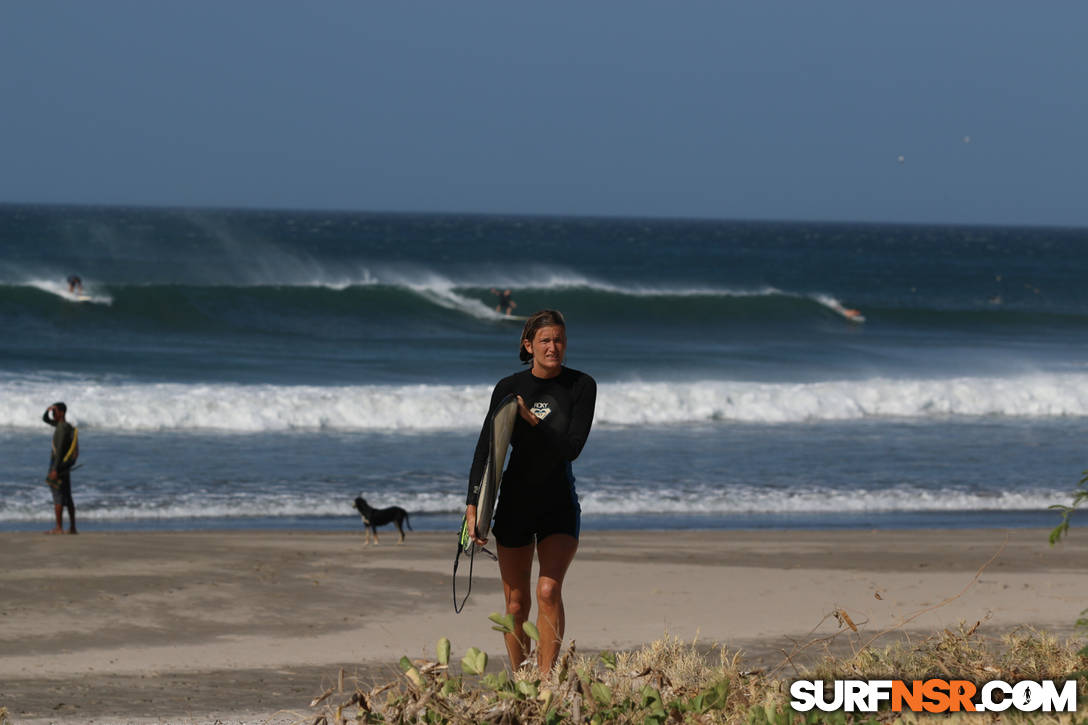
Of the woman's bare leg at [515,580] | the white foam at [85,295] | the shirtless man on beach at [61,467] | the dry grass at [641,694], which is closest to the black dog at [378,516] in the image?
the shirtless man on beach at [61,467]

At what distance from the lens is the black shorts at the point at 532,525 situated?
4.81m

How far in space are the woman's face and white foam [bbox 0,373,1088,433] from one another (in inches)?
487

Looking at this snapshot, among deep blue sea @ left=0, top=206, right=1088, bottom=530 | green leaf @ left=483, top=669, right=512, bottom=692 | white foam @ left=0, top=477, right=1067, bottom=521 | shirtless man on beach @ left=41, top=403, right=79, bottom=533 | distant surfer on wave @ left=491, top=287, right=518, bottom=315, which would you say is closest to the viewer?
green leaf @ left=483, top=669, right=512, bottom=692

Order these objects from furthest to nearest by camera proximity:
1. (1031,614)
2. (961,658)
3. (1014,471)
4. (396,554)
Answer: (1014,471)
(396,554)
(1031,614)
(961,658)

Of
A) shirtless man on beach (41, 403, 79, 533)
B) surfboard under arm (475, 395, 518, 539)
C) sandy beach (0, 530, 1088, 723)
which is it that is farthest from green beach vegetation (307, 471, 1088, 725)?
shirtless man on beach (41, 403, 79, 533)

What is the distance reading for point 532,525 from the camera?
15.8ft

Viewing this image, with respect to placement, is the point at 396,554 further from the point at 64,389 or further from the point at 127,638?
the point at 64,389

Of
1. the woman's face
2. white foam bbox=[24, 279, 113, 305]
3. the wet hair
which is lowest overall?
the woman's face

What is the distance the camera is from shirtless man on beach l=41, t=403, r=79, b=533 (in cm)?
1059

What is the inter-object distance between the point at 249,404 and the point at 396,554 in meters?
8.18

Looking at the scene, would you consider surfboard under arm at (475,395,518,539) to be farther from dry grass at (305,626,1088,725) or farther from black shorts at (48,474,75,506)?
black shorts at (48,474,75,506)

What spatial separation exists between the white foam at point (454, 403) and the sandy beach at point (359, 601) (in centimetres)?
641

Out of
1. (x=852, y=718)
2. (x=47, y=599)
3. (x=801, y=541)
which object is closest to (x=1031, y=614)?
(x=801, y=541)

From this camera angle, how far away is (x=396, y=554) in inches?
392
